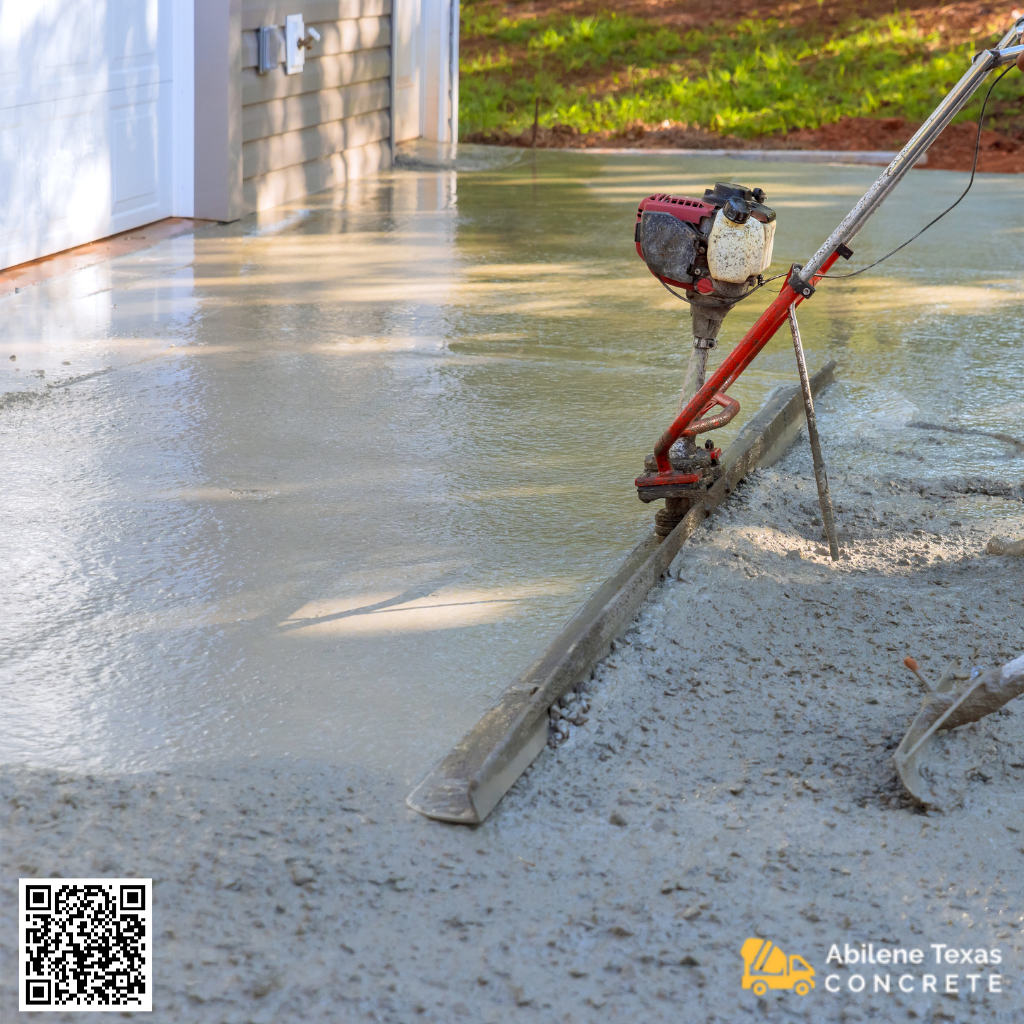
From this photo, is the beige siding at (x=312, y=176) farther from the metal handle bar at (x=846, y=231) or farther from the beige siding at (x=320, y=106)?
the metal handle bar at (x=846, y=231)

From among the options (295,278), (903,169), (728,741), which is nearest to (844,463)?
(903,169)

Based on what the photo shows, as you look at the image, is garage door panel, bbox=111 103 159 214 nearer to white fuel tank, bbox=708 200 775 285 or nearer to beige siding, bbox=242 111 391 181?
beige siding, bbox=242 111 391 181

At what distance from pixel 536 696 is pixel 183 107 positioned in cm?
570

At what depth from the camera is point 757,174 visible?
920 cm

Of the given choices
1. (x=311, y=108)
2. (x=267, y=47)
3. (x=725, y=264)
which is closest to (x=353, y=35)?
(x=311, y=108)

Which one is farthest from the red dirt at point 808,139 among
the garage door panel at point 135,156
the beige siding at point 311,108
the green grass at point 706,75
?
the garage door panel at point 135,156

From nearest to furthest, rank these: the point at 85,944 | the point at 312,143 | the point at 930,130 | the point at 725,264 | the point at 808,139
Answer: the point at 85,944, the point at 930,130, the point at 725,264, the point at 312,143, the point at 808,139

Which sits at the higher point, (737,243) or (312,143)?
(312,143)

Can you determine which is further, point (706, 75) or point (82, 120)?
point (706, 75)

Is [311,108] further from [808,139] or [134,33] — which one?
[808,139]

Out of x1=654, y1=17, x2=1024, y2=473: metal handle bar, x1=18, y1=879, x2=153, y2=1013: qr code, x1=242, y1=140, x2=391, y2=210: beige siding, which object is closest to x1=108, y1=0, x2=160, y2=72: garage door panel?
x1=242, y1=140, x2=391, y2=210: beige siding

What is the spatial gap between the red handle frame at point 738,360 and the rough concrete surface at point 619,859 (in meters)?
0.61

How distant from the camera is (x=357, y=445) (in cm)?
382

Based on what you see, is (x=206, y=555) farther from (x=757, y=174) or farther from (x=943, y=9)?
(x=943, y=9)
